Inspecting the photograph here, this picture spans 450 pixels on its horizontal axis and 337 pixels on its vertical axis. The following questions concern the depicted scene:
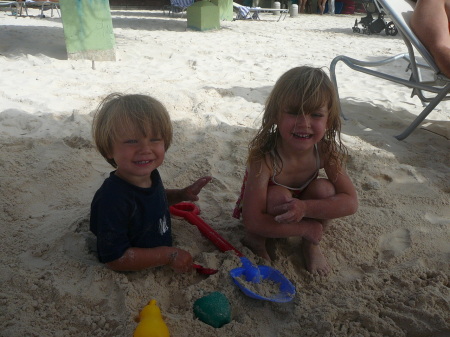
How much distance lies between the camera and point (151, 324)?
4.36 ft

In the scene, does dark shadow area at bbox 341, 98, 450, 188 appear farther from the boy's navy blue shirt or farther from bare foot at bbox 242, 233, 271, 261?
the boy's navy blue shirt

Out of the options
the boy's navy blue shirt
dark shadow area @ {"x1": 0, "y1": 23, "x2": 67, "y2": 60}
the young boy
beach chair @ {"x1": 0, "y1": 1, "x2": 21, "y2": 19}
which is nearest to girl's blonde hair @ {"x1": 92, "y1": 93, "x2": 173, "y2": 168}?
the young boy

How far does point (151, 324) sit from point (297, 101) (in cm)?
98

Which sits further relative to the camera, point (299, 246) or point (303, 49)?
point (303, 49)

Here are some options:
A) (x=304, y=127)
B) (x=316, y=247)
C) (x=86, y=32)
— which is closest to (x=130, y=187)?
(x=304, y=127)

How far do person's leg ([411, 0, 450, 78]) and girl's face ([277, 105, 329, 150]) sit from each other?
65.2 inches

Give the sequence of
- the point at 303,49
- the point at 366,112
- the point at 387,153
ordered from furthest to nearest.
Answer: the point at 303,49 → the point at 366,112 → the point at 387,153

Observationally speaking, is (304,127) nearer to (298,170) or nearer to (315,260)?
(298,170)

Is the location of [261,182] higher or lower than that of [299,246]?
higher

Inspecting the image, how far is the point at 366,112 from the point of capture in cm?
391

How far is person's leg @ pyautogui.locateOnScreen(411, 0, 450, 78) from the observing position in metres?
2.97

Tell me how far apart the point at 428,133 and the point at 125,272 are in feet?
8.88

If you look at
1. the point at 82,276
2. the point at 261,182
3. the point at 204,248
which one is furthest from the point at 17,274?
the point at 261,182

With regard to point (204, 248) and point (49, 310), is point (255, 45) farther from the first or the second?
point (49, 310)
